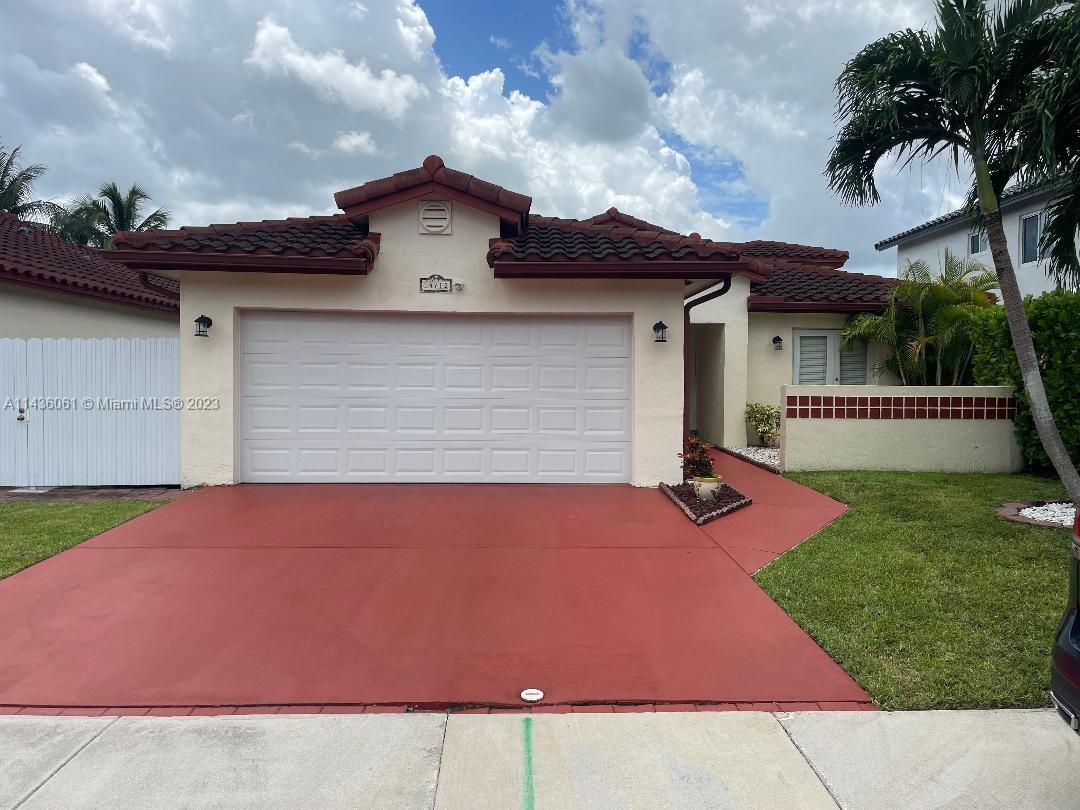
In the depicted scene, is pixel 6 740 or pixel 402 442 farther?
pixel 402 442

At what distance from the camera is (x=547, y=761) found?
2.98 meters

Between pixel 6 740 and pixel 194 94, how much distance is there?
15.9 m

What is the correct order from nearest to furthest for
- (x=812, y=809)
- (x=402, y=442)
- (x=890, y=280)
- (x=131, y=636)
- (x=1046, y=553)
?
(x=812, y=809) < (x=131, y=636) < (x=1046, y=553) < (x=402, y=442) < (x=890, y=280)

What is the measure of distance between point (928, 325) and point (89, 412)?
14072mm

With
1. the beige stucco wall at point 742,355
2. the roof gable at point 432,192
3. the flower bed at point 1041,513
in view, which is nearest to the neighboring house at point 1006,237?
the beige stucco wall at point 742,355

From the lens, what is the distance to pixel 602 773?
2.89 m

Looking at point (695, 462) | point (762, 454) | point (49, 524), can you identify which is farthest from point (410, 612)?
point (762, 454)

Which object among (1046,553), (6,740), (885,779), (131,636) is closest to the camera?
(885,779)

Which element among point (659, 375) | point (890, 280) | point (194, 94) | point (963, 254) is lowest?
point (659, 375)

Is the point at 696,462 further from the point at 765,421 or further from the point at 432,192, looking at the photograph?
the point at 432,192

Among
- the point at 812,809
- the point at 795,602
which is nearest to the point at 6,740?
the point at 812,809

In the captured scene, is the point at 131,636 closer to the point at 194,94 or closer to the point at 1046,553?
the point at 1046,553

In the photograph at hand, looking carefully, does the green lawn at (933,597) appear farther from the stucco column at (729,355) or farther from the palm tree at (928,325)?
the stucco column at (729,355)

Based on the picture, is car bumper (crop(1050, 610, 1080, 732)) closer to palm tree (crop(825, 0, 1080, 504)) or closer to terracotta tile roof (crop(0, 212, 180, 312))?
palm tree (crop(825, 0, 1080, 504))
